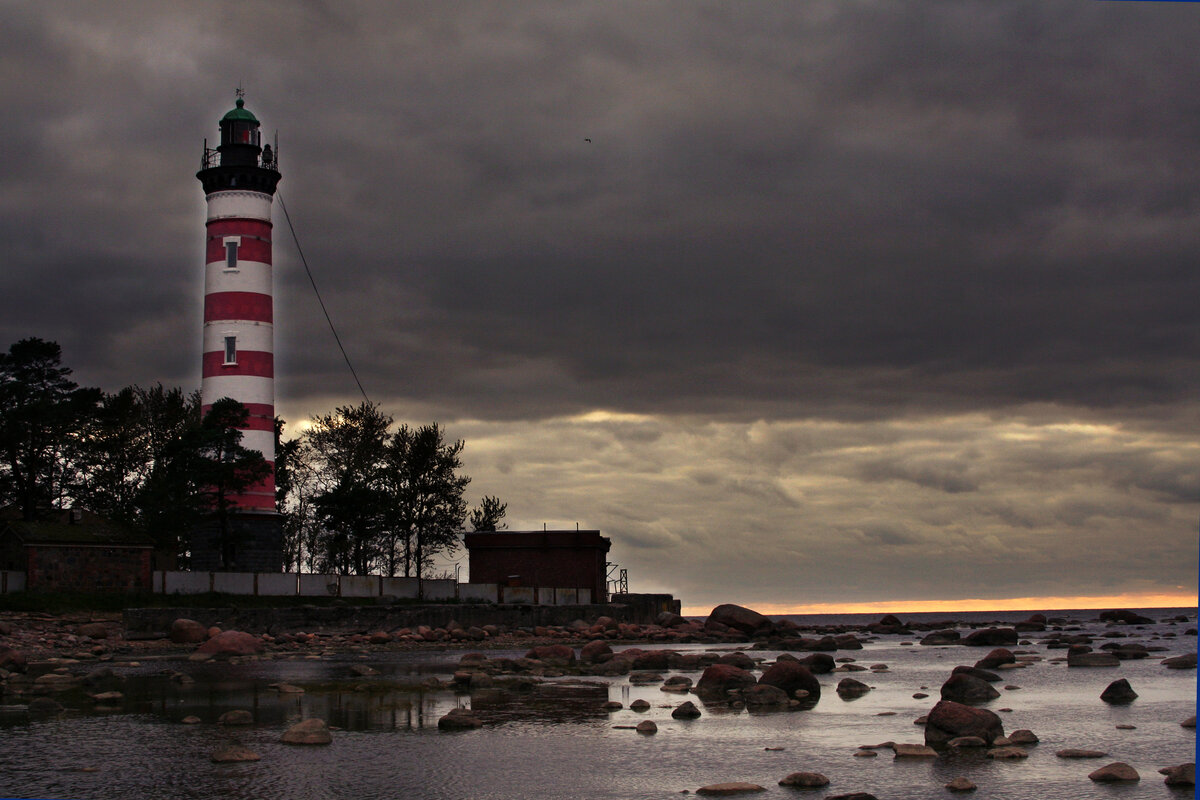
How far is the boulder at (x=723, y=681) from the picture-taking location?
26.1m

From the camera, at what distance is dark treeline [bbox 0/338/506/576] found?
48312 millimetres

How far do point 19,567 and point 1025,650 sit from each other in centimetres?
3944

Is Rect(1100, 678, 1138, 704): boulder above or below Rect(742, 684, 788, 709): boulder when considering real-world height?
below

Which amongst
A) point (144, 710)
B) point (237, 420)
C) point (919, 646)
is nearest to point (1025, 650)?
point (919, 646)

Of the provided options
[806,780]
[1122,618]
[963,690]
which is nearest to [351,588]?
[963,690]

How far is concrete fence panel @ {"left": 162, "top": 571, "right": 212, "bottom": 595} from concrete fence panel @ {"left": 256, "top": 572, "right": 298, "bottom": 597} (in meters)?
2.19

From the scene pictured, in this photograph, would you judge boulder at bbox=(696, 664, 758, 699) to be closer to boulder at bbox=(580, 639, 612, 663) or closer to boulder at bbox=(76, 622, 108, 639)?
boulder at bbox=(580, 639, 612, 663)

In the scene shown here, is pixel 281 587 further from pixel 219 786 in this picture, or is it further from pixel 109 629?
pixel 219 786

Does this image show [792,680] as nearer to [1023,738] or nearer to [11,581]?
[1023,738]

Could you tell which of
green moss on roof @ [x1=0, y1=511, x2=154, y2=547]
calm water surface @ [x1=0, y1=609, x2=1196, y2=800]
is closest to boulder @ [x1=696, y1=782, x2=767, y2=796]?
calm water surface @ [x1=0, y1=609, x2=1196, y2=800]

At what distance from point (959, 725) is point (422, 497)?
166 ft

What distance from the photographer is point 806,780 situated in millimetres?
14953

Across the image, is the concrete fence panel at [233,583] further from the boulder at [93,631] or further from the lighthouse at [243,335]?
the boulder at [93,631]

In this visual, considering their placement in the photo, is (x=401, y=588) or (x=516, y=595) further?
(x=516, y=595)
